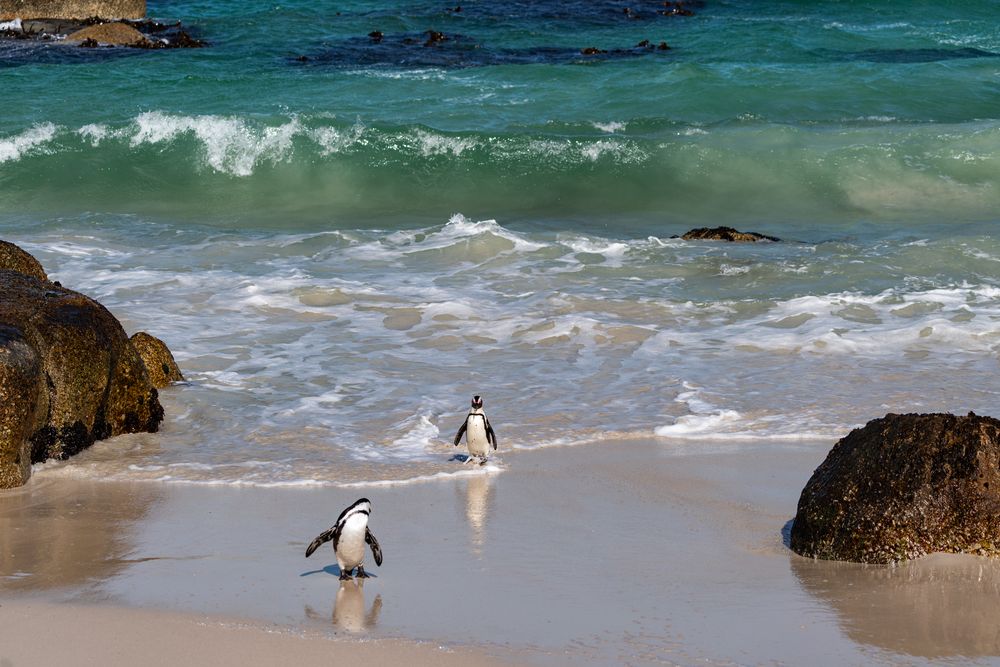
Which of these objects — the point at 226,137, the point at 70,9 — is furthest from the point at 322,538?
the point at 70,9

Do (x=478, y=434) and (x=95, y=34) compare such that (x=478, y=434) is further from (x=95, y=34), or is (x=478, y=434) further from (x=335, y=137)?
(x=95, y=34)

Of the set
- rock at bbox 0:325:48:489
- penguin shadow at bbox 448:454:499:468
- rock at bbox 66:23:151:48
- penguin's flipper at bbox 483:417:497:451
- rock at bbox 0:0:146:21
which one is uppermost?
rock at bbox 0:0:146:21

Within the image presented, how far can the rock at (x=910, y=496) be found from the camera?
6.36m

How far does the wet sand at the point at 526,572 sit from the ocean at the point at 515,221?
0.63 meters

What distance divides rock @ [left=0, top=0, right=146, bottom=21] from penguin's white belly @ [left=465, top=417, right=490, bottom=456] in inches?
1070

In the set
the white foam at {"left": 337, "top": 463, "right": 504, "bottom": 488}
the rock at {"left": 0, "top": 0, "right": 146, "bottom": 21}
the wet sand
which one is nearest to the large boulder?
the wet sand

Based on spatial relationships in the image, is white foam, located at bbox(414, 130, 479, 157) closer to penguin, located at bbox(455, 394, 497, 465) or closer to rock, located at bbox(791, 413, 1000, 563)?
penguin, located at bbox(455, 394, 497, 465)

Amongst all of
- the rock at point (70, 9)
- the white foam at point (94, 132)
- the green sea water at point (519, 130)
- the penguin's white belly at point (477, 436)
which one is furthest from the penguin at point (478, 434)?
the rock at point (70, 9)

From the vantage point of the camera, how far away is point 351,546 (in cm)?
623

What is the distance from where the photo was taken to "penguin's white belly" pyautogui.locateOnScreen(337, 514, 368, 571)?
6215mm

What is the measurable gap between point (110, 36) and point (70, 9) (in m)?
3.17

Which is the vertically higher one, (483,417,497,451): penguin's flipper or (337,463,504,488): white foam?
(483,417,497,451): penguin's flipper

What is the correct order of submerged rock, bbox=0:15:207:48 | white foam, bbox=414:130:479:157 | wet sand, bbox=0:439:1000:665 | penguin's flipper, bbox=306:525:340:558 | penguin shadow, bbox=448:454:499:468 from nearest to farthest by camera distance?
wet sand, bbox=0:439:1000:665 → penguin's flipper, bbox=306:525:340:558 → penguin shadow, bbox=448:454:499:468 → white foam, bbox=414:130:479:157 → submerged rock, bbox=0:15:207:48

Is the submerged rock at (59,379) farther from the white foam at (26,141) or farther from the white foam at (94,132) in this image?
the white foam at (94,132)
